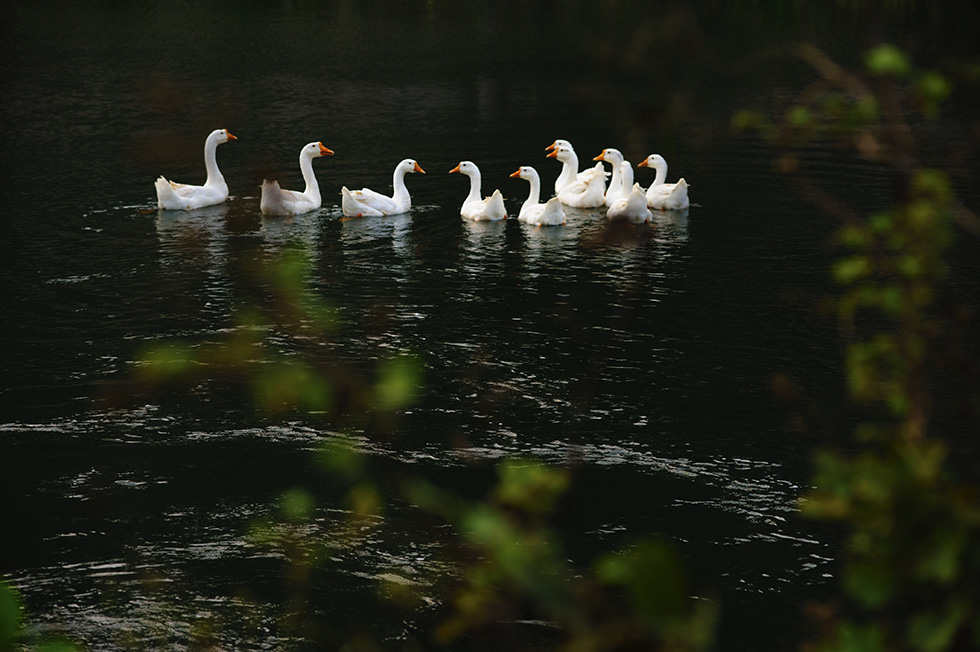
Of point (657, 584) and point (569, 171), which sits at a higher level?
point (657, 584)

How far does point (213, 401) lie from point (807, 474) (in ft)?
18.6

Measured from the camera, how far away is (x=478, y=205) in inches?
730

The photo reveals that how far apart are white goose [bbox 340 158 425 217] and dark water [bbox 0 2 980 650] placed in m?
0.35

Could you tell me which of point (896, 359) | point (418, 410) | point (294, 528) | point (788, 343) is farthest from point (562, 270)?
point (896, 359)

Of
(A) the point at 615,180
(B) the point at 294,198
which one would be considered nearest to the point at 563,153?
(A) the point at 615,180

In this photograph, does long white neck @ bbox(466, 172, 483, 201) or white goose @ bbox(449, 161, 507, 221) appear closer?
white goose @ bbox(449, 161, 507, 221)

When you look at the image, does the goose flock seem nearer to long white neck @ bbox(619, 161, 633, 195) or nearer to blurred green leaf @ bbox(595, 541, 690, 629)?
long white neck @ bbox(619, 161, 633, 195)

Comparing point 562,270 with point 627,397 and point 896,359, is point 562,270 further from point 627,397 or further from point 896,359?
point 896,359

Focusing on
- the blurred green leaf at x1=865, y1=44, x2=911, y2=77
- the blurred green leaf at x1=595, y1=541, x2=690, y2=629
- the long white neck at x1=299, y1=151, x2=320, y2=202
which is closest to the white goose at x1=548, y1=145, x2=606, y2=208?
the long white neck at x1=299, y1=151, x2=320, y2=202

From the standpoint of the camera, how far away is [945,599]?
217 cm

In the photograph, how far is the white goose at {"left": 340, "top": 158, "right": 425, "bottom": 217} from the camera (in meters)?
18.6

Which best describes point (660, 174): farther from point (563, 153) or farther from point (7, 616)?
point (7, 616)

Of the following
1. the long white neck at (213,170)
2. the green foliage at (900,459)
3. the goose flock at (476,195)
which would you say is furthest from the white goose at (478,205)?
the green foliage at (900,459)

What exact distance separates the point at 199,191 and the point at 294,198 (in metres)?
2.00
